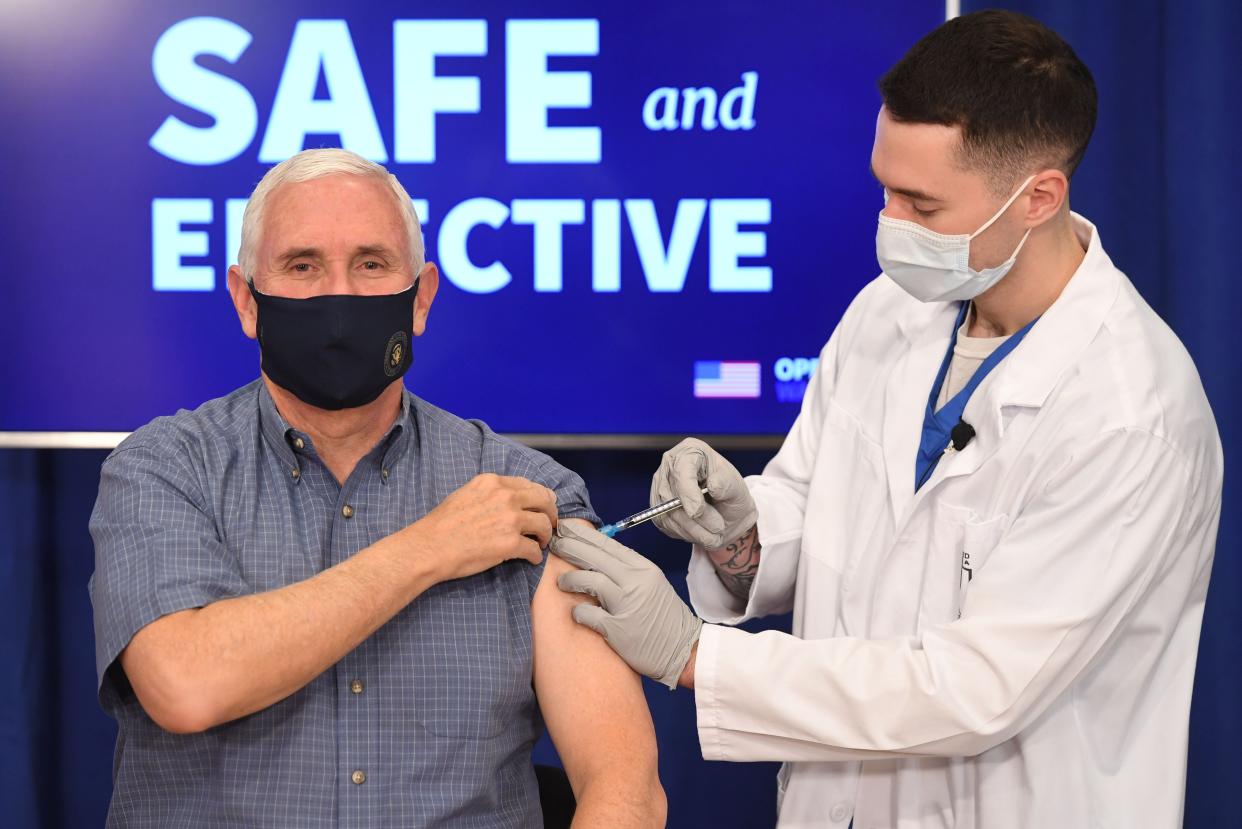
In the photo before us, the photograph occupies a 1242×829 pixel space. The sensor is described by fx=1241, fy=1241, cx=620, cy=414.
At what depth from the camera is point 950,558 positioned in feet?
5.55

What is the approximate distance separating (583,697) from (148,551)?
1.87 ft

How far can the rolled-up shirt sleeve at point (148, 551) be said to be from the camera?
1.40 m

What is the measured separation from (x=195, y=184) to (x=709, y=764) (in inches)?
67.6

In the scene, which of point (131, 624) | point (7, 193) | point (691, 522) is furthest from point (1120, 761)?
point (7, 193)

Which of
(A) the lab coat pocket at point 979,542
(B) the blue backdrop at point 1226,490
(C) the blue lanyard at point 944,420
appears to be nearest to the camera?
(A) the lab coat pocket at point 979,542

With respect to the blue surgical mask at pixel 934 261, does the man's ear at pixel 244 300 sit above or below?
below

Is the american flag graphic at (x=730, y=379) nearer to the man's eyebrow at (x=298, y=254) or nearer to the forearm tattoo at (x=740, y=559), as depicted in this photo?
the forearm tattoo at (x=740, y=559)

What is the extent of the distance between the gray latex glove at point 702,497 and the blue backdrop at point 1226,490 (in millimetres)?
834

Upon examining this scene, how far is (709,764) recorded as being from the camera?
2891 millimetres

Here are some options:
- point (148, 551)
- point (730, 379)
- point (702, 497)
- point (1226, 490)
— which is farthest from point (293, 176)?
point (1226, 490)

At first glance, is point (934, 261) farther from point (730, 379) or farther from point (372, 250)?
point (730, 379)

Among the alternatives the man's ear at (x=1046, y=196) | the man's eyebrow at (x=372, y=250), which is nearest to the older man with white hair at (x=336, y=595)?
the man's eyebrow at (x=372, y=250)

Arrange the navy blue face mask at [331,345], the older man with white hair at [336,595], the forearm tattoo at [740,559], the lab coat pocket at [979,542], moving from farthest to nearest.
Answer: the forearm tattoo at [740,559]
the lab coat pocket at [979,542]
the navy blue face mask at [331,345]
the older man with white hair at [336,595]

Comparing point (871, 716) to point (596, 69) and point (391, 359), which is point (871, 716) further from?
point (596, 69)
